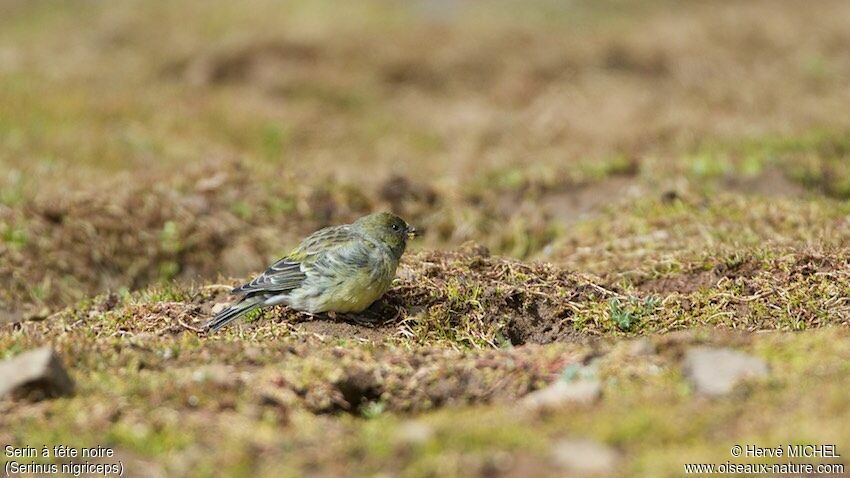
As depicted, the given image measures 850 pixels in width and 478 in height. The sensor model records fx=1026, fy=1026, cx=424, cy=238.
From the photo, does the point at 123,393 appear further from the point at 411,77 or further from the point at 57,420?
the point at 411,77

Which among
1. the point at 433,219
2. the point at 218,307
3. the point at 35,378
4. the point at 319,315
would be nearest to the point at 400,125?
the point at 433,219

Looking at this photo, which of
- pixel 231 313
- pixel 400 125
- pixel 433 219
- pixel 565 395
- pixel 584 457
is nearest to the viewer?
pixel 584 457

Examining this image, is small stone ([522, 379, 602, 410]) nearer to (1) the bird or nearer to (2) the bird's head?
(1) the bird

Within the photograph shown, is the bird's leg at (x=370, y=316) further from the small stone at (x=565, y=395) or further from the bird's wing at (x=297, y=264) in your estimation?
the small stone at (x=565, y=395)

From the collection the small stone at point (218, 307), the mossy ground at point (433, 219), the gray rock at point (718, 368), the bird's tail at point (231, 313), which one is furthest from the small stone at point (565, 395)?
the small stone at point (218, 307)

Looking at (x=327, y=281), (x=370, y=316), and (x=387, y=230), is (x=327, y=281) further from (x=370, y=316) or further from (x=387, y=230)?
(x=387, y=230)

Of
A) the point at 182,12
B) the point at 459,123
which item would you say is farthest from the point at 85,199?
the point at 182,12

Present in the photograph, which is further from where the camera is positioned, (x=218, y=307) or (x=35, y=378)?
(x=218, y=307)
